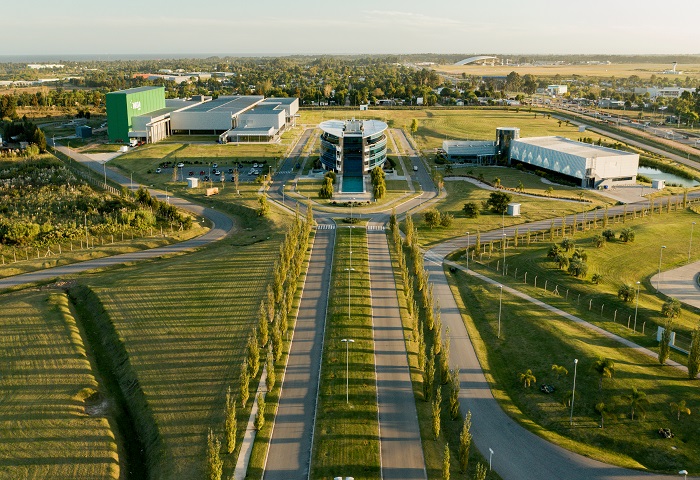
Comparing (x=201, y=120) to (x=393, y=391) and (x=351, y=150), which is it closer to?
(x=351, y=150)

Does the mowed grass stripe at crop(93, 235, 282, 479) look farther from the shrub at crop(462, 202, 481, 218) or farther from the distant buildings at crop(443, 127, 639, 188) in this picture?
the distant buildings at crop(443, 127, 639, 188)

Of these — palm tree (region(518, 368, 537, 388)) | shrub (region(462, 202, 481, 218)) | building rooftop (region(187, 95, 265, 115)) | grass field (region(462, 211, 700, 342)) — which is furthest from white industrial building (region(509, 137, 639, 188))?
building rooftop (region(187, 95, 265, 115))

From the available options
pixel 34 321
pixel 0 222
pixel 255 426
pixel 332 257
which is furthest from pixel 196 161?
pixel 255 426

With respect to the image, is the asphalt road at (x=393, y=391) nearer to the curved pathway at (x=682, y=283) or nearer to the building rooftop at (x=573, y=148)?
the curved pathway at (x=682, y=283)

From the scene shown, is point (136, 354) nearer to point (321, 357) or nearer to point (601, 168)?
point (321, 357)

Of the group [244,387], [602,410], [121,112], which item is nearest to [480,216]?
[602,410]

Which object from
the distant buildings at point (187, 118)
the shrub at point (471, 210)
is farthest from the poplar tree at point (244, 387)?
the distant buildings at point (187, 118)
